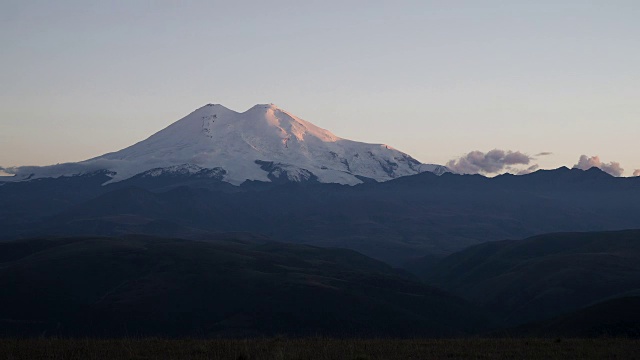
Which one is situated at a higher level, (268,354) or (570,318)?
(268,354)

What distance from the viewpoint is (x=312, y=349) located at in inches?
1447

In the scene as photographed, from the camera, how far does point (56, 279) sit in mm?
154875

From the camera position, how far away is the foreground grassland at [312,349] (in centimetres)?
3472

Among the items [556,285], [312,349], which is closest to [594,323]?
[312,349]

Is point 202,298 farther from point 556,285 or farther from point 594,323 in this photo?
point 594,323

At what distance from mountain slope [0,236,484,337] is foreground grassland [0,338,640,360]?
78881mm

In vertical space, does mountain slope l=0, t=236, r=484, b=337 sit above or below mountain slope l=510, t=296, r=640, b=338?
below

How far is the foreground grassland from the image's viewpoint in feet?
114

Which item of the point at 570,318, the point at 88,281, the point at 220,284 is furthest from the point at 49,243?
the point at 570,318

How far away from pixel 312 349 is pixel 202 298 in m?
111

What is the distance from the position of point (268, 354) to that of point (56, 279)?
129 meters

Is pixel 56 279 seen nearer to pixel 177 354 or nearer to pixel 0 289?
pixel 0 289

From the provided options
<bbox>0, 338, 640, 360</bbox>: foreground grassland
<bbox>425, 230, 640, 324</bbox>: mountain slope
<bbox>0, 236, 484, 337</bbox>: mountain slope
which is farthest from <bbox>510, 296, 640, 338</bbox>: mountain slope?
<bbox>425, 230, 640, 324</bbox>: mountain slope

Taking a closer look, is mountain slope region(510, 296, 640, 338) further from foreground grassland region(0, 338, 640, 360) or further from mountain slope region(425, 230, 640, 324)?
mountain slope region(425, 230, 640, 324)
